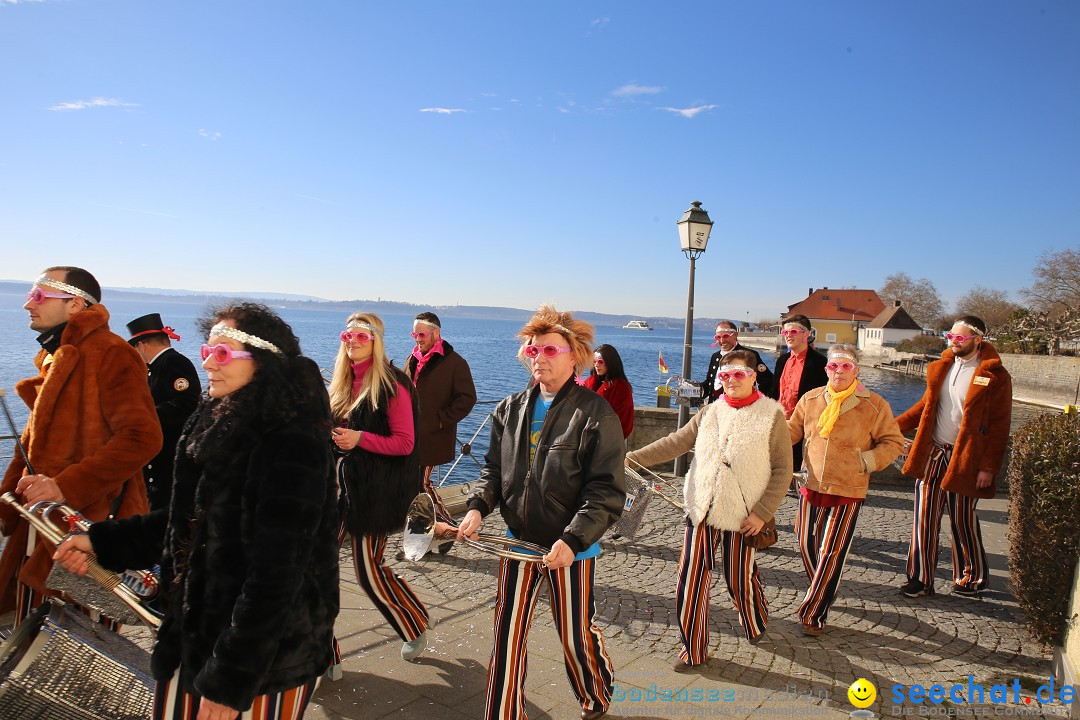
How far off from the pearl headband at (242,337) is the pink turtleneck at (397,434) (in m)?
1.57

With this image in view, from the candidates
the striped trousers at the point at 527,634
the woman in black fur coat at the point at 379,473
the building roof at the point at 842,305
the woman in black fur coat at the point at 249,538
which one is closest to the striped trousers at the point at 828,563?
the striped trousers at the point at 527,634

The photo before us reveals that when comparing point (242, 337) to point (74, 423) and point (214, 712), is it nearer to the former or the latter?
point (214, 712)

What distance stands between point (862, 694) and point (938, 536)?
2.33 metres

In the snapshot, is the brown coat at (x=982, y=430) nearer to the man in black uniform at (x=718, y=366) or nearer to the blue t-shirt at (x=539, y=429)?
the man in black uniform at (x=718, y=366)

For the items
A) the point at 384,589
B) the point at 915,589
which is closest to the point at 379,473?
the point at 384,589

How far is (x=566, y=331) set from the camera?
3328mm

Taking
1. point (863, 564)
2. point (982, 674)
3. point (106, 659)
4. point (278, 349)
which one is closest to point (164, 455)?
point (106, 659)

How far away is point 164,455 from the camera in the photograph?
4508mm

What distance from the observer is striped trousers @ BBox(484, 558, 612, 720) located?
3123 millimetres

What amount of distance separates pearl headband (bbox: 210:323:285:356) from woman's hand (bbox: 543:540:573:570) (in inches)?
54.9

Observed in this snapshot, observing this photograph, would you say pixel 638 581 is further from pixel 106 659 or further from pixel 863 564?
pixel 106 659

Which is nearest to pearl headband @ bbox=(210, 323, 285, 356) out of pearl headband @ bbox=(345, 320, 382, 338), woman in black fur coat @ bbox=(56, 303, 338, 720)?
woman in black fur coat @ bbox=(56, 303, 338, 720)

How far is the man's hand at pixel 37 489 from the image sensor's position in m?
2.96

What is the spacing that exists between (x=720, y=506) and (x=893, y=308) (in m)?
113
